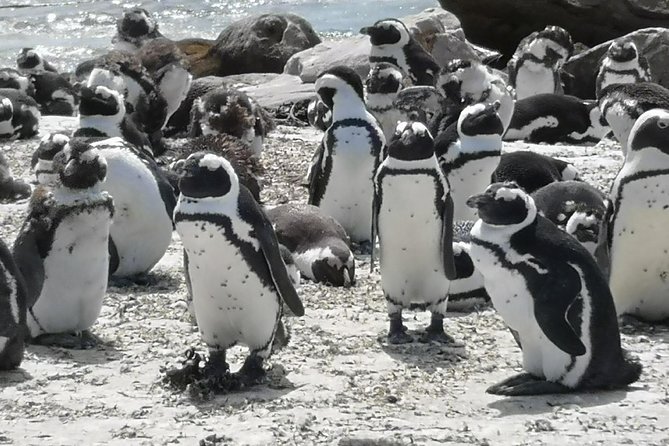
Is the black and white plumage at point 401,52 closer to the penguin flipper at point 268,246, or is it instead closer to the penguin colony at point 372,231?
the penguin colony at point 372,231

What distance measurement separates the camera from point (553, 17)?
54.8 feet

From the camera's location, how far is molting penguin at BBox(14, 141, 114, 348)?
19.3 ft

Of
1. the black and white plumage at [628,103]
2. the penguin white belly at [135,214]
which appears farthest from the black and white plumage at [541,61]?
the penguin white belly at [135,214]

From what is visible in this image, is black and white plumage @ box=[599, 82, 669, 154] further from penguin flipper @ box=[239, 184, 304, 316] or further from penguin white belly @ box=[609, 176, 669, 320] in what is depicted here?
penguin flipper @ box=[239, 184, 304, 316]

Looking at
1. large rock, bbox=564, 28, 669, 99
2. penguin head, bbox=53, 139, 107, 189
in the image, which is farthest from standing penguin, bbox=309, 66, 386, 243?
large rock, bbox=564, 28, 669, 99

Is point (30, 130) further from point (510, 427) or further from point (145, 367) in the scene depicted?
point (510, 427)

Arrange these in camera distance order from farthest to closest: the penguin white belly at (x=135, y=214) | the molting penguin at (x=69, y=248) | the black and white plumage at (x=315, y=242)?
the black and white plumage at (x=315, y=242)
the penguin white belly at (x=135, y=214)
the molting penguin at (x=69, y=248)

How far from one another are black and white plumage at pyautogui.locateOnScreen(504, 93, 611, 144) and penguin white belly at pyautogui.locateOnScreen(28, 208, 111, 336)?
6.02m

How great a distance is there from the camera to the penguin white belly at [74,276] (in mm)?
5902

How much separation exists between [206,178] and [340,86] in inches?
123

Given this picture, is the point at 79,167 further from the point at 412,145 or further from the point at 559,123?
the point at 559,123

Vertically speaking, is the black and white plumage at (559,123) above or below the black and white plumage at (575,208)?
below

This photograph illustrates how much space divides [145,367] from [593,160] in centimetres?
533

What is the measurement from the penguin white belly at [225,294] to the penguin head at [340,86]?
3.02 meters
